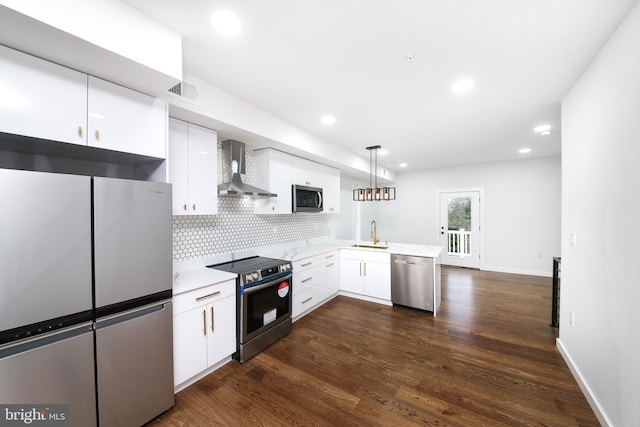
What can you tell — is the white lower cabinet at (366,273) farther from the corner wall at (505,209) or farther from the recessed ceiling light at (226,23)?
the recessed ceiling light at (226,23)

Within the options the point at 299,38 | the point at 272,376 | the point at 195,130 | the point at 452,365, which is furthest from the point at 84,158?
the point at 452,365

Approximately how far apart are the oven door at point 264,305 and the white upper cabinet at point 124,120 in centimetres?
149

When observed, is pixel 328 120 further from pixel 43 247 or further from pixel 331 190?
pixel 43 247

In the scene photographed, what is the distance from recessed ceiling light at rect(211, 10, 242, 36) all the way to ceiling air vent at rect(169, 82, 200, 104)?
65cm

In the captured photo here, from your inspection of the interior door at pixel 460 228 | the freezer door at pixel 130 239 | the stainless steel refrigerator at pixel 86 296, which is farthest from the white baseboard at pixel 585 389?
the interior door at pixel 460 228

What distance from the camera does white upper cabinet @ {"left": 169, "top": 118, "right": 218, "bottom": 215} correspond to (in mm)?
2270

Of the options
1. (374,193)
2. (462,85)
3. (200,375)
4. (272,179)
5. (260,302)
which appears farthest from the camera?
(374,193)

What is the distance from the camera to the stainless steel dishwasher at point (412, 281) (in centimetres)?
351

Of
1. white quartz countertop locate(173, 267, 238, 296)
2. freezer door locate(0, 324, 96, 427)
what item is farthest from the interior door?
freezer door locate(0, 324, 96, 427)

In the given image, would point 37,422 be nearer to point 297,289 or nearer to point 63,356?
point 63,356

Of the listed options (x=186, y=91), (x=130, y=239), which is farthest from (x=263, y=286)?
(x=186, y=91)

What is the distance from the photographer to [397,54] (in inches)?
73.0

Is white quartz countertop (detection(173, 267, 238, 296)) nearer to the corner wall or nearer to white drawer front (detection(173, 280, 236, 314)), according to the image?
white drawer front (detection(173, 280, 236, 314))

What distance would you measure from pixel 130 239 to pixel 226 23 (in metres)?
1.53
